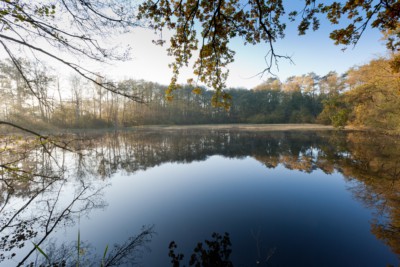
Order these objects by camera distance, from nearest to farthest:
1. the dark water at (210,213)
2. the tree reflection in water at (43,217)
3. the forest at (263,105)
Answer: the tree reflection in water at (43,217)
the dark water at (210,213)
the forest at (263,105)

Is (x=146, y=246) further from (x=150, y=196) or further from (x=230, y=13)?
(x=230, y=13)

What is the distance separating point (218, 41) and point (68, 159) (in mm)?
13490

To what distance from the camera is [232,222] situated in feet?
16.2

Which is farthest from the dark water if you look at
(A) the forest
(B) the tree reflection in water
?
(A) the forest

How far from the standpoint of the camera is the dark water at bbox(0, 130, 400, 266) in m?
3.74

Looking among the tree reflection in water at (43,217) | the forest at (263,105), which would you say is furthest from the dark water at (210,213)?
the forest at (263,105)

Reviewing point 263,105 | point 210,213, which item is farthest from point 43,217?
point 263,105

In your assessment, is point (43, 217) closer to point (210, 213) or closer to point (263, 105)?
point (210, 213)

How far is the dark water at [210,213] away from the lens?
374 cm

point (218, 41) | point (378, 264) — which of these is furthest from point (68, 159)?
point (378, 264)

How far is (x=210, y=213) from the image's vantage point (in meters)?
5.46

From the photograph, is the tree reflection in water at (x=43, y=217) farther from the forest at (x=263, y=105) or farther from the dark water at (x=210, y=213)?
the forest at (x=263, y=105)

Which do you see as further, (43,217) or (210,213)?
(210,213)

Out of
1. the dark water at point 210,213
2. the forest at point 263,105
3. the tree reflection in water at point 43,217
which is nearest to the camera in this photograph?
the tree reflection in water at point 43,217
